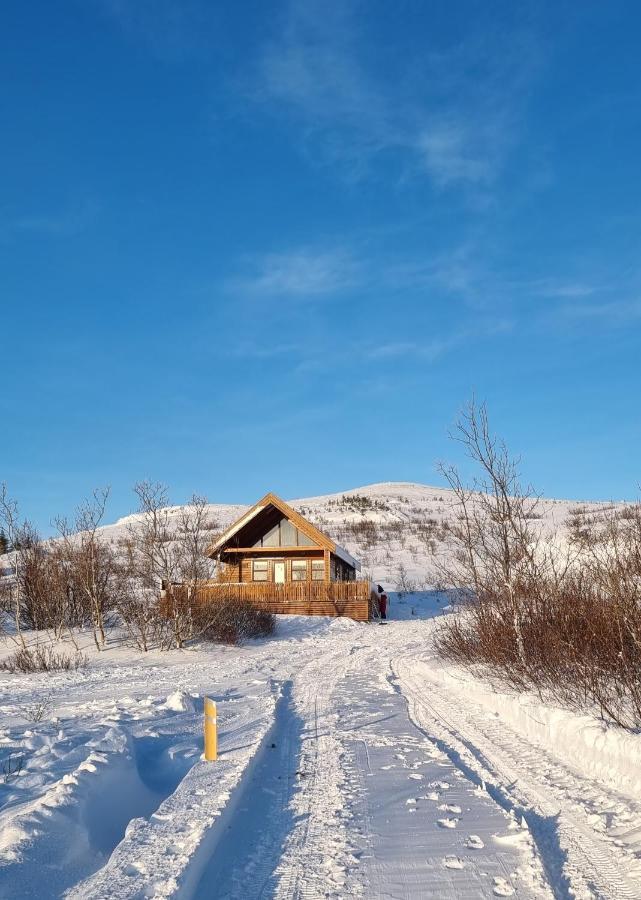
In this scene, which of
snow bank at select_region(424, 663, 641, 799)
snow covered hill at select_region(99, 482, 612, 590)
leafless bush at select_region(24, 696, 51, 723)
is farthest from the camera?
snow covered hill at select_region(99, 482, 612, 590)

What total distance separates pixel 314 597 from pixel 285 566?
3.85 m

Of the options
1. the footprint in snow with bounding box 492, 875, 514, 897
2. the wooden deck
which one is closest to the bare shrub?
the wooden deck

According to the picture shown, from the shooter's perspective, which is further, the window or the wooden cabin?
the window

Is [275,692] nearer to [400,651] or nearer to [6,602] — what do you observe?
[400,651]

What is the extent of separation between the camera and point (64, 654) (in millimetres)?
19391

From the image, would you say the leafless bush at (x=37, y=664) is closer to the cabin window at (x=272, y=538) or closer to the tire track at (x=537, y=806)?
the tire track at (x=537, y=806)

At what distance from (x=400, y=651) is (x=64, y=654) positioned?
9573 mm

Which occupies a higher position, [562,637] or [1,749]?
[562,637]

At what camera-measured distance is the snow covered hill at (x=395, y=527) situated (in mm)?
51844

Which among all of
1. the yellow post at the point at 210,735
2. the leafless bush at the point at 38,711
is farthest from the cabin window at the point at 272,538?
the yellow post at the point at 210,735

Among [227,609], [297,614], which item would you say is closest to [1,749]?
[227,609]

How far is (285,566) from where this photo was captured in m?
36.8

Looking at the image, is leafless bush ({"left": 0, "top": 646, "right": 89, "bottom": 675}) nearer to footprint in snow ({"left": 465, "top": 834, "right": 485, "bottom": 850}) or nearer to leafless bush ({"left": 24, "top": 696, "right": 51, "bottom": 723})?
leafless bush ({"left": 24, "top": 696, "right": 51, "bottom": 723})

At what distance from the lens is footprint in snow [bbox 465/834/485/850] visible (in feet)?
15.6
